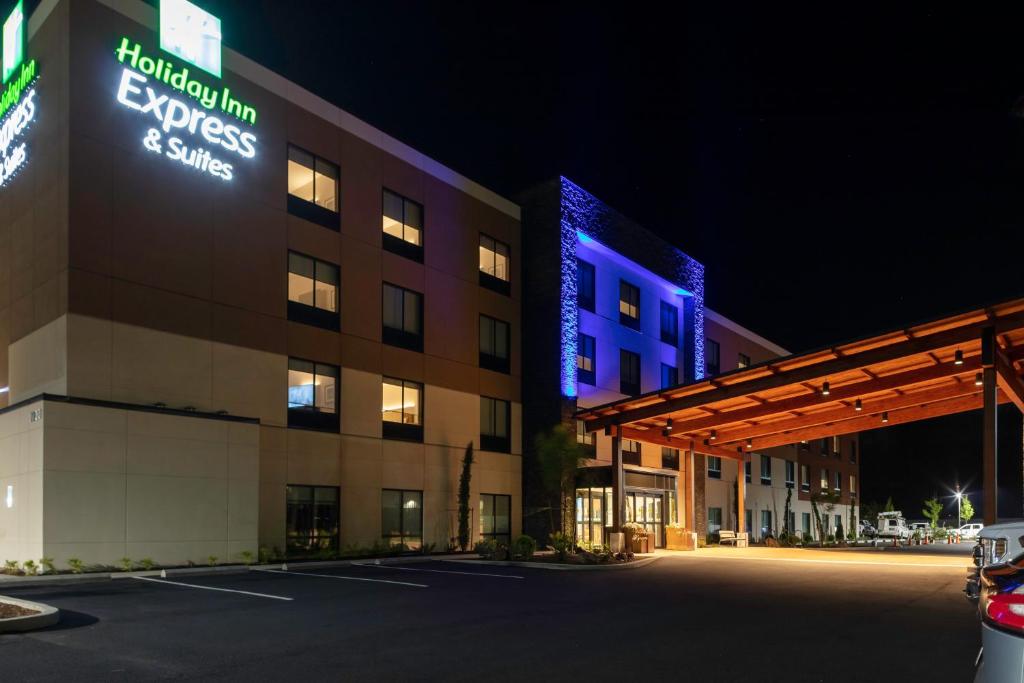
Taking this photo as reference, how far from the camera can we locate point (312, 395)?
2533 cm

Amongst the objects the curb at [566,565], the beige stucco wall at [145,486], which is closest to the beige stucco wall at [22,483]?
the beige stucco wall at [145,486]

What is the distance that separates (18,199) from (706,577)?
20001mm

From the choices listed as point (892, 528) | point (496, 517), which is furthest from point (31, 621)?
point (892, 528)

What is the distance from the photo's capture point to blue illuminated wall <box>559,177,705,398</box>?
3288 centimetres

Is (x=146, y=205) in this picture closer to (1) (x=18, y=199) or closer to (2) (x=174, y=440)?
(1) (x=18, y=199)

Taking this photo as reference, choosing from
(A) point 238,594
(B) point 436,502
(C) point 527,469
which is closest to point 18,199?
(A) point 238,594

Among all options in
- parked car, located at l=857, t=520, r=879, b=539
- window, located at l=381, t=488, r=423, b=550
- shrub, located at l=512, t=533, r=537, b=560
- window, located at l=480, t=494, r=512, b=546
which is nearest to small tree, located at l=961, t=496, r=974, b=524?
parked car, located at l=857, t=520, r=879, b=539

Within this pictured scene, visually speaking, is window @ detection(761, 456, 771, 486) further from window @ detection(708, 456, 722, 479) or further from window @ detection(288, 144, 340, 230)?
window @ detection(288, 144, 340, 230)

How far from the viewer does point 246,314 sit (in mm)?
23547

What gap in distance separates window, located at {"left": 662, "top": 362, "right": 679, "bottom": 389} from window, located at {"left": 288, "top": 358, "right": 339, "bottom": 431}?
19.9 m

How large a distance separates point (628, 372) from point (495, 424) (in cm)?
850

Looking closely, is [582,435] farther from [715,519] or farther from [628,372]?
[715,519]

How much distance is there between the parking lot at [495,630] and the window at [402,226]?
42.5 ft

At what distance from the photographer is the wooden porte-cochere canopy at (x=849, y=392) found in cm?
2116
